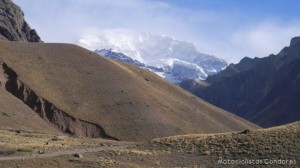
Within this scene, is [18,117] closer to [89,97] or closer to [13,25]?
[89,97]

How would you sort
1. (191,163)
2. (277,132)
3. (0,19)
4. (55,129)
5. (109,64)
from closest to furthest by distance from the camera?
(191,163)
(277,132)
(55,129)
(109,64)
(0,19)

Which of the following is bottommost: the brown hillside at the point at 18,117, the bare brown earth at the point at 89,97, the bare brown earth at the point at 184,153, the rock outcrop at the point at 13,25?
the bare brown earth at the point at 184,153

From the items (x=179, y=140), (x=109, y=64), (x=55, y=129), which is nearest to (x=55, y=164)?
(x=179, y=140)

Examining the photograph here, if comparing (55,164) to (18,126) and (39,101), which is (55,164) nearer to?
(18,126)

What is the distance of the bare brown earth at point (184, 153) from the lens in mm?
41969

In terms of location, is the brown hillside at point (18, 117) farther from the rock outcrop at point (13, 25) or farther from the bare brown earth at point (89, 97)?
the rock outcrop at point (13, 25)

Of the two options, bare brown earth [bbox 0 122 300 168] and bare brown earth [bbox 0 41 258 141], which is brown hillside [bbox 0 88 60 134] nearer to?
bare brown earth [bbox 0 41 258 141]

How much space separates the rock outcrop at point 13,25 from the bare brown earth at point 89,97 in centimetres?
2753

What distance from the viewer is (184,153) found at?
46906 mm

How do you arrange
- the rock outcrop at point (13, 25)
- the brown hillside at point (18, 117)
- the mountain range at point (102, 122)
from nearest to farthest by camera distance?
the mountain range at point (102, 122) → the brown hillside at point (18, 117) → the rock outcrop at point (13, 25)

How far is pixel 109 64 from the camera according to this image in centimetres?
12738

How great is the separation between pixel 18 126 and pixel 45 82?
1011 inches

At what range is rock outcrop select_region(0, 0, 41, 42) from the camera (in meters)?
149

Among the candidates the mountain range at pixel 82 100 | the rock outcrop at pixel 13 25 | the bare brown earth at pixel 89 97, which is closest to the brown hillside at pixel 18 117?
the mountain range at pixel 82 100
